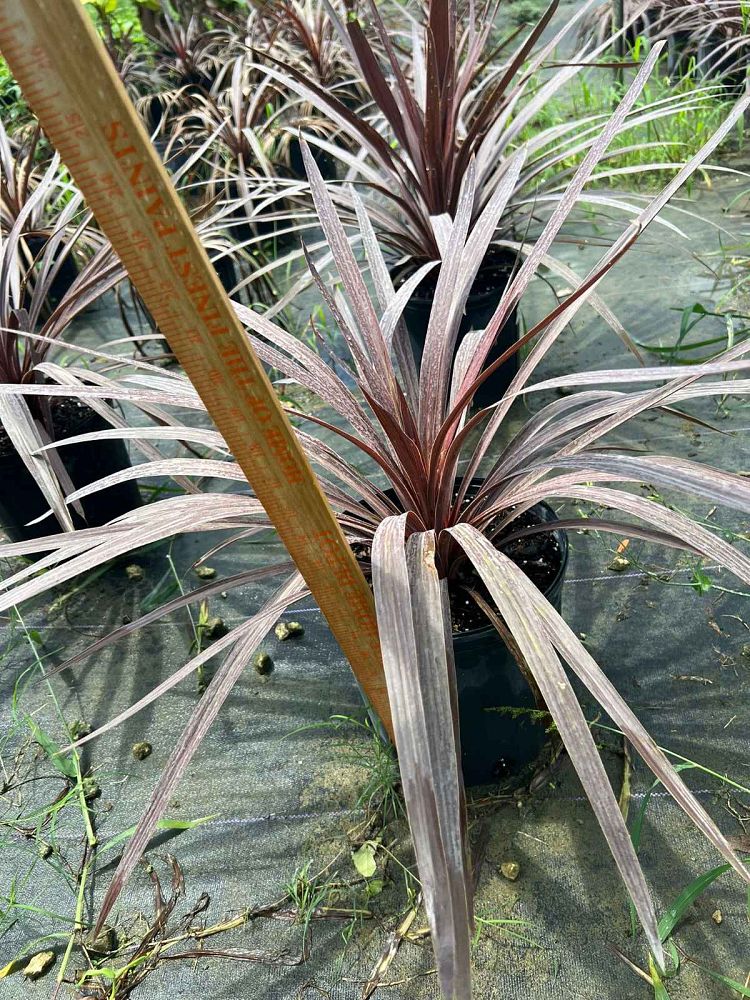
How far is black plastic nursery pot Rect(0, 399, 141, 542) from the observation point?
A: 1.38m

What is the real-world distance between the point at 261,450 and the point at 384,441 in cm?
41

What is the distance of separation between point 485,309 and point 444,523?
777 mm

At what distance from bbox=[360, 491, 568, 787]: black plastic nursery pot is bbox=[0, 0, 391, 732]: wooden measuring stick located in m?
0.28

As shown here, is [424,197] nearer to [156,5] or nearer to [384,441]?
[384,441]

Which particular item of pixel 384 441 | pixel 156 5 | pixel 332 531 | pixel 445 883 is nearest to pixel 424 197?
pixel 384 441

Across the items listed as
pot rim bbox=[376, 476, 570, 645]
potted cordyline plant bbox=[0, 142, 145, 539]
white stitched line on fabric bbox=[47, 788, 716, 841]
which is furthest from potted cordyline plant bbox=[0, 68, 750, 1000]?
potted cordyline plant bbox=[0, 142, 145, 539]

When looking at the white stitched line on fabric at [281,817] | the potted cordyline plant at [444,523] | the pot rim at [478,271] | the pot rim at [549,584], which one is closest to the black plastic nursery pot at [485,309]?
the pot rim at [478,271]

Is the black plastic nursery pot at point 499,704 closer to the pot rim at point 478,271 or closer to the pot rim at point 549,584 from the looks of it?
the pot rim at point 549,584

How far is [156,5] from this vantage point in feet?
13.7

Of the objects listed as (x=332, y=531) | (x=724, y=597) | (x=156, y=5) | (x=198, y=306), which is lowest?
(x=724, y=597)

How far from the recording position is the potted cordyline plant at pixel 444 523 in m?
0.58

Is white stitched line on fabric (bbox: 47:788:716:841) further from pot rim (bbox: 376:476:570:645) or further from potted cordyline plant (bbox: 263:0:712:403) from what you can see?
potted cordyline plant (bbox: 263:0:712:403)

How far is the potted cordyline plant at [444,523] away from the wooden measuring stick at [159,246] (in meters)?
0.12

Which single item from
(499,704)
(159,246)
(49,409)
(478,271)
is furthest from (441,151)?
(159,246)
